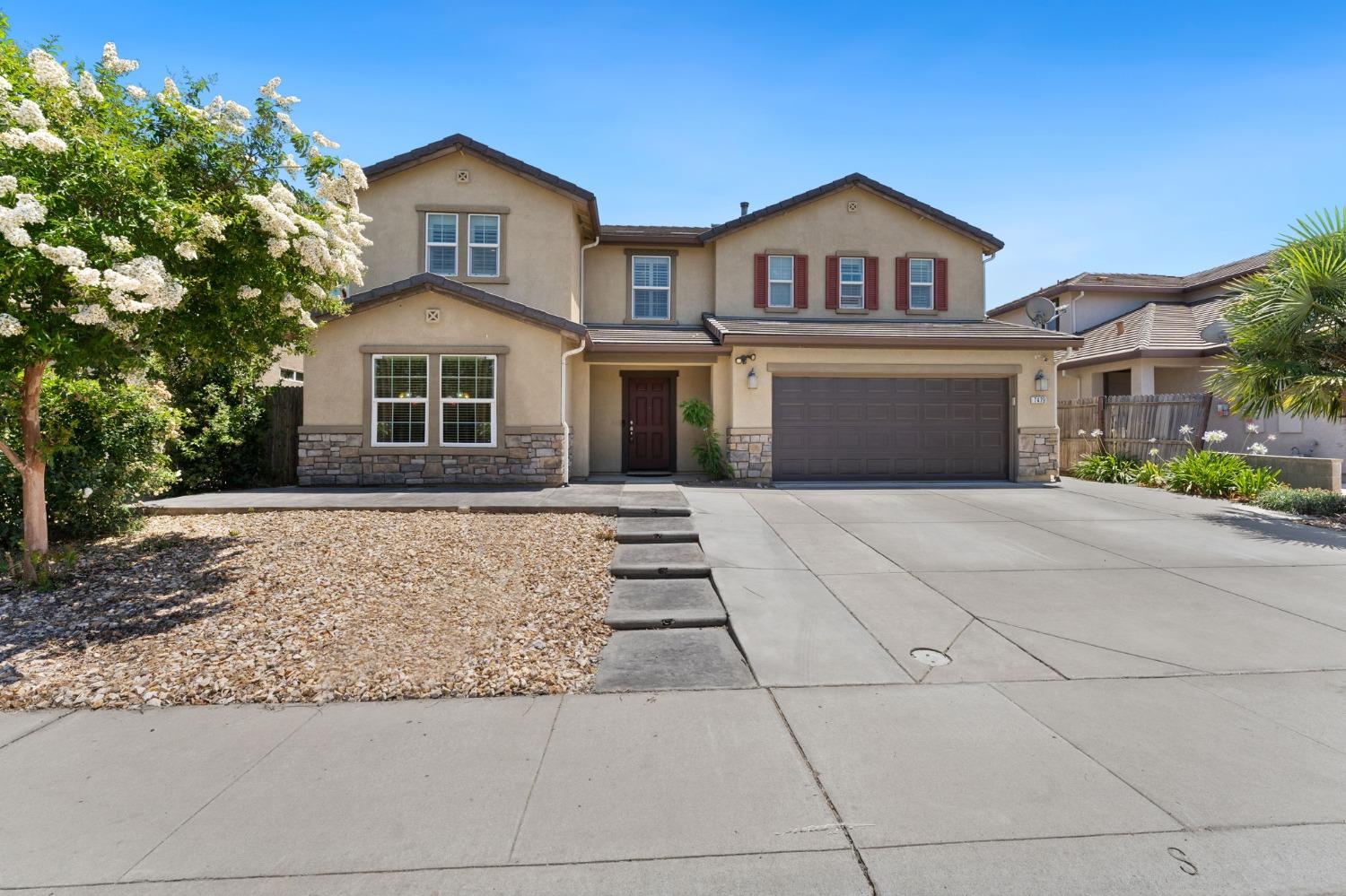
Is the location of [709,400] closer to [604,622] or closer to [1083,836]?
[604,622]

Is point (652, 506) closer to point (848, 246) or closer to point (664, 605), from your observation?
point (664, 605)

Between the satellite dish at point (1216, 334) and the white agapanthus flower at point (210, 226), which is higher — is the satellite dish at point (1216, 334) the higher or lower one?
the higher one

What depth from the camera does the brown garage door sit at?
43.3ft

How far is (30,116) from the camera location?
425 cm

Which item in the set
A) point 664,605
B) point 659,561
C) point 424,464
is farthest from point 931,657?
point 424,464

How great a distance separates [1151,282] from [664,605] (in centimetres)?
2217

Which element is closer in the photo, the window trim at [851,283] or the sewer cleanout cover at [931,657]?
the sewer cleanout cover at [931,657]

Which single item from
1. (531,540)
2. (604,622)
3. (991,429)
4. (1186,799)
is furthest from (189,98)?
(991,429)

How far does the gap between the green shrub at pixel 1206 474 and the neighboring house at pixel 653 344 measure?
2025 mm

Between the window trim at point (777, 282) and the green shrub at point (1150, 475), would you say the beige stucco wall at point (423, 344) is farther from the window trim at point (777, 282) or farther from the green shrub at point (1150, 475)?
the green shrub at point (1150, 475)

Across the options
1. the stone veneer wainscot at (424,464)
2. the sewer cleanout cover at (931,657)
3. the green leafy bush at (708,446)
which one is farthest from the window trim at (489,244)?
the sewer cleanout cover at (931,657)

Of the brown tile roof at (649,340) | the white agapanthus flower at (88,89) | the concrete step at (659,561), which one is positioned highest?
the white agapanthus flower at (88,89)

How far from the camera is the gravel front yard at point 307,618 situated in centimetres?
403

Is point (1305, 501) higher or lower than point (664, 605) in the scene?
higher
